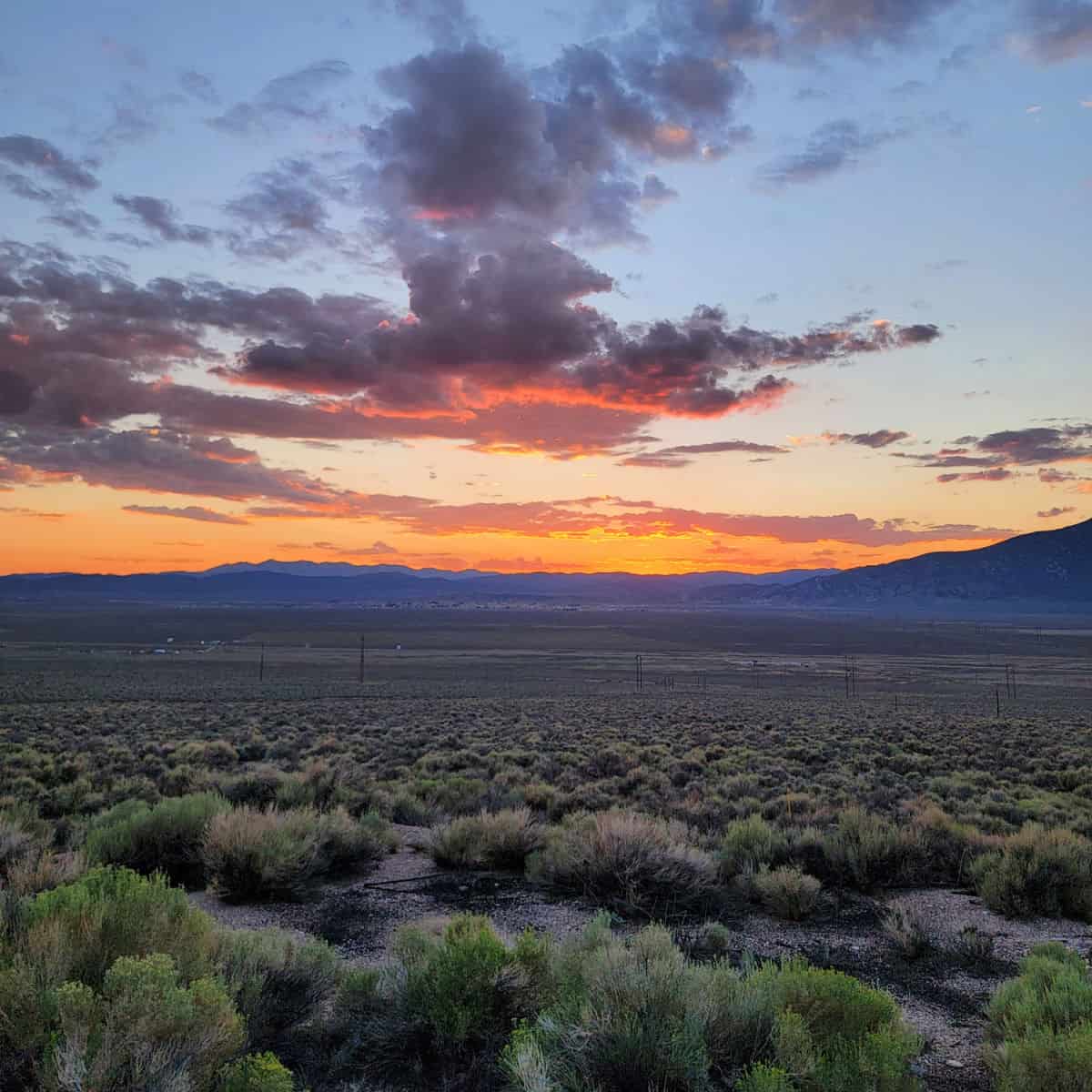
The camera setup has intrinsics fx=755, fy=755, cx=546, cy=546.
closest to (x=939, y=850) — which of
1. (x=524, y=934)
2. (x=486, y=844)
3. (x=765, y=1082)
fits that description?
(x=486, y=844)

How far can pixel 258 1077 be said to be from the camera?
3174 millimetres

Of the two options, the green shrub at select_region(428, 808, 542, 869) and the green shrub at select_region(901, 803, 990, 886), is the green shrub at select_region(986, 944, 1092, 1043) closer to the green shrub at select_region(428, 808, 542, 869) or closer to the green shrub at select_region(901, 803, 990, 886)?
the green shrub at select_region(901, 803, 990, 886)

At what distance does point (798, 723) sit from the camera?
30.7m

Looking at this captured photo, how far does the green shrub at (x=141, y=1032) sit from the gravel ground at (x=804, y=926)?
284 centimetres

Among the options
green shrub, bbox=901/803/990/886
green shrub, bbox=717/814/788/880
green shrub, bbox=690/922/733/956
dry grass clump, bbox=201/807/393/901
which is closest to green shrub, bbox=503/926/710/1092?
green shrub, bbox=690/922/733/956

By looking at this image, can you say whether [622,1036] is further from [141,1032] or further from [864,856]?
[864,856]

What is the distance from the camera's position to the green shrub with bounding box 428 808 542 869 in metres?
9.03

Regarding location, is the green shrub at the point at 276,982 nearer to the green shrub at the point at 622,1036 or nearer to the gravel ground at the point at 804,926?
the gravel ground at the point at 804,926

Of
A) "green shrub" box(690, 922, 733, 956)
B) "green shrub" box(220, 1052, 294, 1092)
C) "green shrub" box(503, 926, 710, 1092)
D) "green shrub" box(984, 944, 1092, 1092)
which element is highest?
"green shrub" box(220, 1052, 294, 1092)

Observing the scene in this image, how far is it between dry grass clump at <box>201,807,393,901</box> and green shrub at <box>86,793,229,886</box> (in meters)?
0.31

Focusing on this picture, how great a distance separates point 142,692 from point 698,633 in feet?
350

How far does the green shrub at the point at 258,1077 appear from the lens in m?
3.16

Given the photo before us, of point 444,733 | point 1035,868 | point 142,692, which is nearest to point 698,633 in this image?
point 142,692

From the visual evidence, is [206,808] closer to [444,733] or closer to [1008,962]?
[1008,962]
